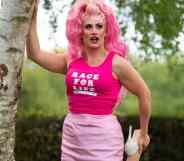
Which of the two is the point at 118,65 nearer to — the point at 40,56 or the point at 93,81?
the point at 93,81

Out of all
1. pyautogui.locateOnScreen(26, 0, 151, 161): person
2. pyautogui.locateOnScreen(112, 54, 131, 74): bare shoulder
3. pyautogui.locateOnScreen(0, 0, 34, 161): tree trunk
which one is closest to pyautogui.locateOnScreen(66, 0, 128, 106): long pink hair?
pyautogui.locateOnScreen(26, 0, 151, 161): person

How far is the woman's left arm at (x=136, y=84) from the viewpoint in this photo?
3.58m

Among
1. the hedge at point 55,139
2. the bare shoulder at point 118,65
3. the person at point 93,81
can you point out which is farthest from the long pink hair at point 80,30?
the hedge at point 55,139

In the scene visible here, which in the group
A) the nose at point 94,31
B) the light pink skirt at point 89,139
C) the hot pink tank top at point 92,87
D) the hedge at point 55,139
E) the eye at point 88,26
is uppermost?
the eye at point 88,26

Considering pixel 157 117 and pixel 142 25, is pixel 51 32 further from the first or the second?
pixel 157 117

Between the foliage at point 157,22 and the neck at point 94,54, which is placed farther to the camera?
the foliage at point 157,22

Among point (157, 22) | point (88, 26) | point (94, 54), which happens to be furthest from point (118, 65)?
point (157, 22)

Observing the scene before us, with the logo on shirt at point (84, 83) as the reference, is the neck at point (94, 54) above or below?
above

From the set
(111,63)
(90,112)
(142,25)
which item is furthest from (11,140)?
(142,25)

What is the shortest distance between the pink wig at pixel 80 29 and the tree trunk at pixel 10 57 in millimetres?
277

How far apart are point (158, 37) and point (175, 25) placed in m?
0.97

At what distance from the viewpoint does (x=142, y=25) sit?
7672 millimetres

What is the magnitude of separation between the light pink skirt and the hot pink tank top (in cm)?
5

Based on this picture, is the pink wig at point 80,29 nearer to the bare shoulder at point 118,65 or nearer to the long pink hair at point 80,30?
the long pink hair at point 80,30
